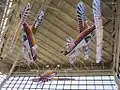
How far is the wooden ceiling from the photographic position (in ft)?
51.7

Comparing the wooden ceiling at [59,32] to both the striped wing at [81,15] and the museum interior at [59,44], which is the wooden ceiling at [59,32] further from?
the striped wing at [81,15]

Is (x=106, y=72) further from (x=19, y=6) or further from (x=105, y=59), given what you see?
(x=19, y=6)

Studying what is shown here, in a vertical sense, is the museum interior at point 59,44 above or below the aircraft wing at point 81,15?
above

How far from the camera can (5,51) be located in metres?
21.3

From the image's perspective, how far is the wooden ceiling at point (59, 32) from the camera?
51.7 ft

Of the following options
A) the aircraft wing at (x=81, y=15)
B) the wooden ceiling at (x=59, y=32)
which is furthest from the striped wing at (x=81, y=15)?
the wooden ceiling at (x=59, y=32)

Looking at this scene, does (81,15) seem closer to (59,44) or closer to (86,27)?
(86,27)

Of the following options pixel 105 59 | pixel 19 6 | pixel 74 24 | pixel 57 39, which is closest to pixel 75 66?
pixel 105 59

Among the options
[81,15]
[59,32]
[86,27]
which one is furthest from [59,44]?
[81,15]

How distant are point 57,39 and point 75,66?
420 centimetres

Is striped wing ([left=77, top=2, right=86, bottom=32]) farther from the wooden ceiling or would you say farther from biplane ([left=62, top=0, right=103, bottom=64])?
the wooden ceiling

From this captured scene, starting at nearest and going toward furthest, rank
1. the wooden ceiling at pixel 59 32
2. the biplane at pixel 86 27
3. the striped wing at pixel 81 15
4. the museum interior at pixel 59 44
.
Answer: the biplane at pixel 86 27, the striped wing at pixel 81 15, the museum interior at pixel 59 44, the wooden ceiling at pixel 59 32

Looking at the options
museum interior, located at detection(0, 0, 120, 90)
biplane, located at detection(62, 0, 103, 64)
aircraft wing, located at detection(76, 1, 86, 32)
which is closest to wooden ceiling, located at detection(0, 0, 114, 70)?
museum interior, located at detection(0, 0, 120, 90)

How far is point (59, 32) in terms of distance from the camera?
1873cm
